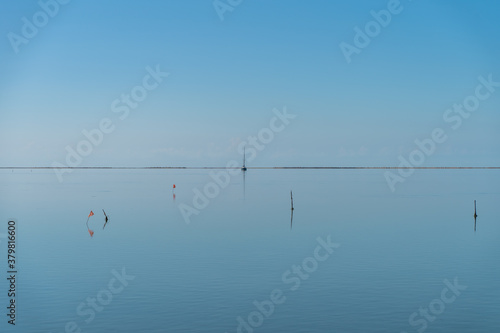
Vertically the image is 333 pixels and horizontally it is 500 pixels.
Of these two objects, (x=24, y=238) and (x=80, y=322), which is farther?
(x=24, y=238)

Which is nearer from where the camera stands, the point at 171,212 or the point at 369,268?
the point at 369,268

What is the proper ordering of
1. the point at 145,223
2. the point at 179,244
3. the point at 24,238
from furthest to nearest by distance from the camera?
the point at 145,223 → the point at 24,238 → the point at 179,244

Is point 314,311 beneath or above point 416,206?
beneath

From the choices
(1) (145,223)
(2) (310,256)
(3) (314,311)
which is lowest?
(3) (314,311)

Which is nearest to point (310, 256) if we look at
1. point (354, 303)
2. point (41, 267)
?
point (354, 303)

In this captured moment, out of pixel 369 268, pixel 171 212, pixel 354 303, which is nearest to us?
pixel 354 303

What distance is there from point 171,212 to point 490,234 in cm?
4914

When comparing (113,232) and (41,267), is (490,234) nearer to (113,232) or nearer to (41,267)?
(113,232)

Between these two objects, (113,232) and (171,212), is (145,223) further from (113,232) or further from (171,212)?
(171,212)

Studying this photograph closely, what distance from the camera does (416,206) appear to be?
10150 cm

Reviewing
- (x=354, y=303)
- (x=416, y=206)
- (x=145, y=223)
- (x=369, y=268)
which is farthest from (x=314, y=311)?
(x=416, y=206)

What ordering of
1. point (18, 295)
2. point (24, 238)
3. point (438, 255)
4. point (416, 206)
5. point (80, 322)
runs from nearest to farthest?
point (80, 322) < point (18, 295) < point (438, 255) < point (24, 238) < point (416, 206)

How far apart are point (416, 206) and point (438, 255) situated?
5167 cm

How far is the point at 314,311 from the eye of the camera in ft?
109
